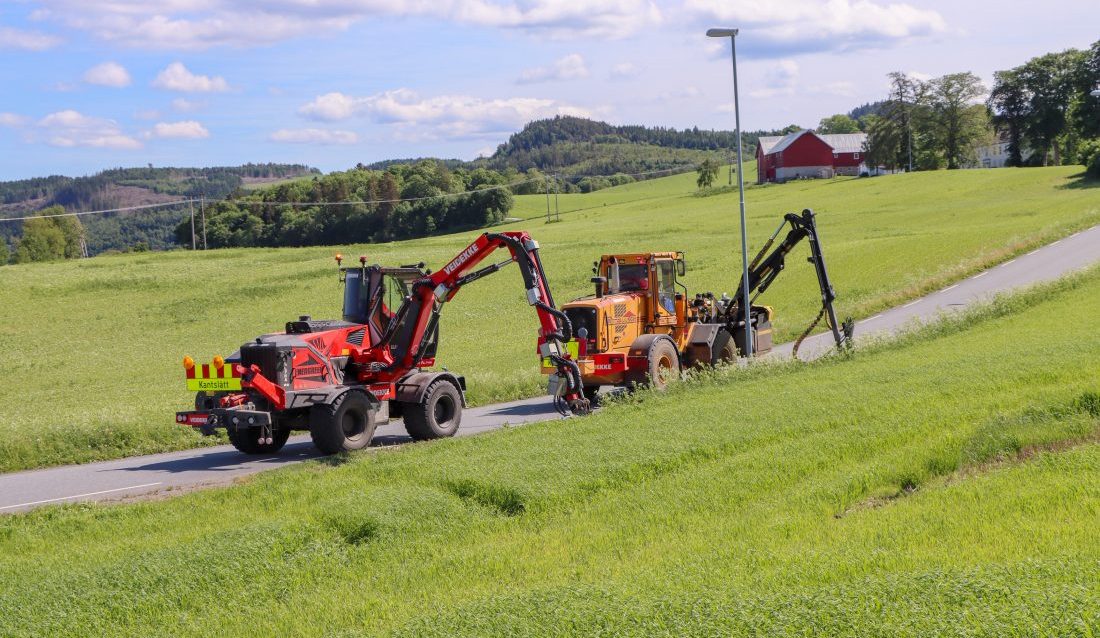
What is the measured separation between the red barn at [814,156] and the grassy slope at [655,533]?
124 meters

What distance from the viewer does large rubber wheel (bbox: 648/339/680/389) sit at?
22312mm

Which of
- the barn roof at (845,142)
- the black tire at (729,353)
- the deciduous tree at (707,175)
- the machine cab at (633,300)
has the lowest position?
the black tire at (729,353)

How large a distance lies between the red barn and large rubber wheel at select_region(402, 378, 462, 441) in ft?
404

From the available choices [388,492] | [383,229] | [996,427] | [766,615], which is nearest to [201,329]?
[388,492]

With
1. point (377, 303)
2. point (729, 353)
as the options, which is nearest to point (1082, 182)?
point (729, 353)

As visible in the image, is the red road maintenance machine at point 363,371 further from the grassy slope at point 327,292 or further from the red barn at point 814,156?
the red barn at point 814,156

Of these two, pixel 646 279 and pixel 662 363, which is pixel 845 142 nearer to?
pixel 646 279

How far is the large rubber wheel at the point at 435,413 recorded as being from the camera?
1897 cm

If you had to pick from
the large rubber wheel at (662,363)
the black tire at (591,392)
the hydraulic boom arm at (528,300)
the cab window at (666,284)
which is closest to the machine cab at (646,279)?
the cab window at (666,284)

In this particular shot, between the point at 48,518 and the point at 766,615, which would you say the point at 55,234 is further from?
the point at 766,615

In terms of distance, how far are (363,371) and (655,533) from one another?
10014 millimetres

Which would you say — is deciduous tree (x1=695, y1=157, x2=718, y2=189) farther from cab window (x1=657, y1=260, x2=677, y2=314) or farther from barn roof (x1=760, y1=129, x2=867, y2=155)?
cab window (x1=657, y1=260, x2=677, y2=314)

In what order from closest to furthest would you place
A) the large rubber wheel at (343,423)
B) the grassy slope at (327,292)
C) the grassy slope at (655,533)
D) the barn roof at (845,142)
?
the grassy slope at (655,533) → the large rubber wheel at (343,423) → the grassy slope at (327,292) → the barn roof at (845,142)

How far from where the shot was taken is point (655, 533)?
10.6m
